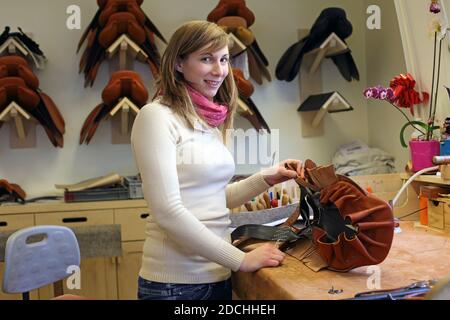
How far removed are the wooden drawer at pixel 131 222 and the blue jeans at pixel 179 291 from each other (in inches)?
46.4

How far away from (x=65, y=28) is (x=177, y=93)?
165 cm

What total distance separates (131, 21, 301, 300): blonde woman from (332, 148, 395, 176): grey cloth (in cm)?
135

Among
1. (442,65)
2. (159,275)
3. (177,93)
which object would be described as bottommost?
(159,275)

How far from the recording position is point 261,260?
1.01m

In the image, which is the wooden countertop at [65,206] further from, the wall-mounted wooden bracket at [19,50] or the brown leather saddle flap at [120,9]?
the brown leather saddle flap at [120,9]

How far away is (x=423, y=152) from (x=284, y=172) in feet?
1.91

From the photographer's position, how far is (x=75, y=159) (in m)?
2.52

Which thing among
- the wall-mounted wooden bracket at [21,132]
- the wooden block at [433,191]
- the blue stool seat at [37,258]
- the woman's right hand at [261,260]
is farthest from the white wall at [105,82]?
the woman's right hand at [261,260]

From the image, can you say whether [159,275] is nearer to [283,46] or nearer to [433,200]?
[433,200]

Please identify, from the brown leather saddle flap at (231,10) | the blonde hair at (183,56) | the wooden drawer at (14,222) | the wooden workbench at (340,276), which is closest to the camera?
the wooden workbench at (340,276)

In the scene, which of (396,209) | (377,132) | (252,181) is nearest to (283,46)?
(377,132)

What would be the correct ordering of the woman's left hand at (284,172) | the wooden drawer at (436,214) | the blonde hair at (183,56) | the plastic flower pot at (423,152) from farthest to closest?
1. the plastic flower pot at (423,152)
2. the wooden drawer at (436,214)
3. the woman's left hand at (284,172)
4. the blonde hair at (183,56)

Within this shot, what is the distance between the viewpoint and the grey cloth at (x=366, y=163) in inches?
92.8

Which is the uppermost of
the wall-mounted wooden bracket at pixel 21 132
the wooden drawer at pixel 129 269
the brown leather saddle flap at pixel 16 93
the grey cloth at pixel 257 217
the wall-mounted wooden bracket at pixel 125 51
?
→ the wall-mounted wooden bracket at pixel 125 51
